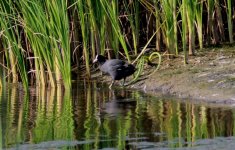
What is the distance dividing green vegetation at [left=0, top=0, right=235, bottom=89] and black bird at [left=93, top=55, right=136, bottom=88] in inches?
11.2

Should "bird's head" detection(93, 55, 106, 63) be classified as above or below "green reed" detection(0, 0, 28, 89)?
below

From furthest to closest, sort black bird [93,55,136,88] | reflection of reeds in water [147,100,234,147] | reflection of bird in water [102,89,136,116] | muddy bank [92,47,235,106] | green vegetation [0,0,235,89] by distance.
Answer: black bird [93,55,136,88] < green vegetation [0,0,235,89] < muddy bank [92,47,235,106] < reflection of bird in water [102,89,136,116] < reflection of reeds in water [147,100,234,147]

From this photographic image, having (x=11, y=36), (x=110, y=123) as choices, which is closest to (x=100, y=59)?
(x=11, y=36)

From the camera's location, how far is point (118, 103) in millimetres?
11227

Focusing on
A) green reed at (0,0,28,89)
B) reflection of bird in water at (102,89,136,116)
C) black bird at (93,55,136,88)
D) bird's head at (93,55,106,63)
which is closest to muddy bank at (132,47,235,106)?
black bird at (93,55,136,88)

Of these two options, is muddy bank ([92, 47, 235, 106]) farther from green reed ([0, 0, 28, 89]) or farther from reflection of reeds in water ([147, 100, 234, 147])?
green reed ([0, 0, 28, 89])

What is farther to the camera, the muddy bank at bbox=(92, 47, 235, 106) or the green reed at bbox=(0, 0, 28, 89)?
the green reed at bbox=(0, 0, 28, 89)

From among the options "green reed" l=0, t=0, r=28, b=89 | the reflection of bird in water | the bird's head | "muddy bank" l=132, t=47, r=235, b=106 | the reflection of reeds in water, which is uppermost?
"green reed" l=0, t=0, r=28, b=89

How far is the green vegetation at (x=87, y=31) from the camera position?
12.3 m

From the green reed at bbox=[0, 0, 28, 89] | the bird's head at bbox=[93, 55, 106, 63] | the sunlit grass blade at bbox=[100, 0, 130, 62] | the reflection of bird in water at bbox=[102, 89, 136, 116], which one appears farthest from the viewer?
the bird's head at bbox=[93, 55, 106, 63]

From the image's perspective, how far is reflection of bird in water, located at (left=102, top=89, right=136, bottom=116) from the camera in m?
10.4

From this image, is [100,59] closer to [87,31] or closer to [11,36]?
[87,31]

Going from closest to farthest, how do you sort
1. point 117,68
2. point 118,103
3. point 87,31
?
point 118,103 < point 117,68 < point 87,31

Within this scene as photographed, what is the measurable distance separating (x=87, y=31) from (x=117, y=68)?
1.10m
